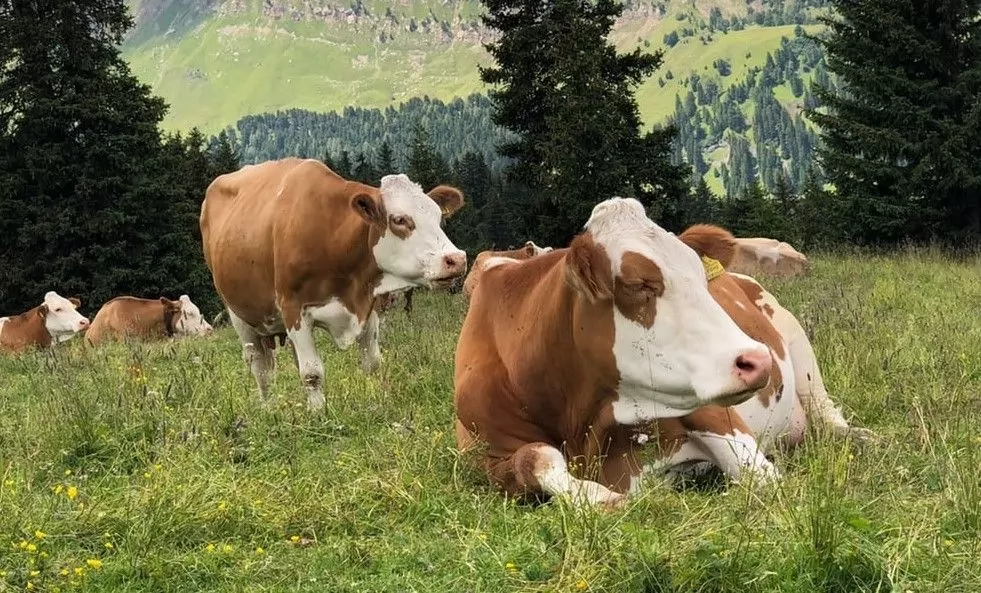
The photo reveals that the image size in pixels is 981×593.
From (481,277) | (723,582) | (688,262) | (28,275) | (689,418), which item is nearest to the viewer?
(723,582)

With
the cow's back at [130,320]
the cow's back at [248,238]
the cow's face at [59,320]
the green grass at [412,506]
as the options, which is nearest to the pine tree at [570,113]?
the cow's back at [130,320]

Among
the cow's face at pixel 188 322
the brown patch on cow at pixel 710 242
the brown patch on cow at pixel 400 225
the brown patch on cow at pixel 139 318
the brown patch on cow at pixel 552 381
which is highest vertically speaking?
the brown patch on cow at pixel 710 242

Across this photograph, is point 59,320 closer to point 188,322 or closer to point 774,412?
point 188,322

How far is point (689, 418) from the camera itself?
3.85m

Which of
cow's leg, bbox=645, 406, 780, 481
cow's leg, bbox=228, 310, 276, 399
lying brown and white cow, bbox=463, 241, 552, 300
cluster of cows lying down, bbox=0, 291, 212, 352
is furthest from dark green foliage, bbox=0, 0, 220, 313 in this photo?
cow's leg, bbox=645, 406, 780, 481

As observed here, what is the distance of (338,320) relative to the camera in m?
7.21

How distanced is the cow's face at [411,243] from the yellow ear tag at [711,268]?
10.5 ft

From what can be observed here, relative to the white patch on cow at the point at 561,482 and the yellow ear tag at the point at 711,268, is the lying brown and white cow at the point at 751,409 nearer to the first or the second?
the yellow ear tag at the point at 711,268

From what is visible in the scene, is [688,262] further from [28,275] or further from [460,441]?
[28,275]

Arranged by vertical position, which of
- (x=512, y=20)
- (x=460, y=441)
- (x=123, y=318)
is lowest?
(x=123, y=318)

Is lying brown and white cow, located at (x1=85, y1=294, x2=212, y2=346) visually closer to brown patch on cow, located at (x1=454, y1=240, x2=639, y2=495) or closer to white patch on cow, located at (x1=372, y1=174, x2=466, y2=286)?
white patch on cow, located at (x1=372, y1=174, x2=466, y2=286)

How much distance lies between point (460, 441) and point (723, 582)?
192cm

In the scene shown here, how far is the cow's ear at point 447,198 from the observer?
785 cm

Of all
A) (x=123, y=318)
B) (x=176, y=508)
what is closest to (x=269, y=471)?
(x=176, y=508)
